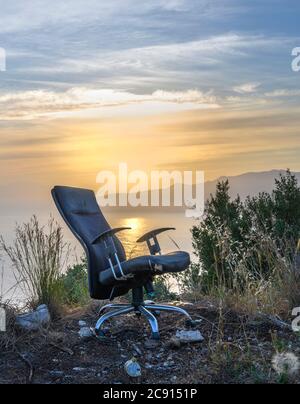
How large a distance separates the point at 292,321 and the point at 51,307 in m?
2.10

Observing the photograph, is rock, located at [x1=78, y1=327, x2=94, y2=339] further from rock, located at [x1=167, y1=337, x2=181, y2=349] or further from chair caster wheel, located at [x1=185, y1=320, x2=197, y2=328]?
chair caster wheel, located at [x1=185, y1=320, x2=197, y2=328]

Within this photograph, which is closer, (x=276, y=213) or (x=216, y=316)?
(x=216, y=316)

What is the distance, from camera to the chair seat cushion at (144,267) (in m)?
5.18

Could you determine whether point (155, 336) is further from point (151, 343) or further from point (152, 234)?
point (152, 234)

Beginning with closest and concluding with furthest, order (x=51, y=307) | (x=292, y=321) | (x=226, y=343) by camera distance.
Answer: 1. (x=226, y=343)
2. (x=292, y=321)
3. (x=51, y=307)

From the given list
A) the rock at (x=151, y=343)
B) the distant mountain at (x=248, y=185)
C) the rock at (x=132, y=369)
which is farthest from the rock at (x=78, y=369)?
the distant mountain at (x=248, y=185)

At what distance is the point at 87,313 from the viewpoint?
19.8 feet

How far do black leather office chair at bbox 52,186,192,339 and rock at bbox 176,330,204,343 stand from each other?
198 mm

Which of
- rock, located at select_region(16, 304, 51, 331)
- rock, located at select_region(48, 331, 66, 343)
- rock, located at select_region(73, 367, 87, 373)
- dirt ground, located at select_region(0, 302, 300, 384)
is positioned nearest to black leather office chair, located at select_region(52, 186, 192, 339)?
dirt ground, located at select_region(0, 302, 300, 384)

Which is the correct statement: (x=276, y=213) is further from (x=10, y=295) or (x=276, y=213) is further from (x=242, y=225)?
(x=10, y=295)

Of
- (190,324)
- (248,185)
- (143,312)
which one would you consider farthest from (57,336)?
(248,185)

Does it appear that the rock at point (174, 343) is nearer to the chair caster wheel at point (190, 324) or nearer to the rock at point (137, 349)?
the rock at point (137, 349)

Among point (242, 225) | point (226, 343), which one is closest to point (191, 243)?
point (242, 225)

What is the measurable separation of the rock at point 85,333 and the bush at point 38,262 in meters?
0.58
